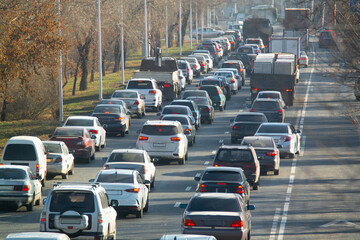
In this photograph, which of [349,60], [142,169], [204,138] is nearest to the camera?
[142,169]

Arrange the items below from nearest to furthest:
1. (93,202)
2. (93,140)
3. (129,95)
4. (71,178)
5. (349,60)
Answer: (93,202) < (71,178) < (349,60) < (93,140) < (129,95)

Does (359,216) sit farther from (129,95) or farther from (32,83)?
(32,83)

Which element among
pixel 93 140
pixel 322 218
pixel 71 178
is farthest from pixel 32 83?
pixel 322 218

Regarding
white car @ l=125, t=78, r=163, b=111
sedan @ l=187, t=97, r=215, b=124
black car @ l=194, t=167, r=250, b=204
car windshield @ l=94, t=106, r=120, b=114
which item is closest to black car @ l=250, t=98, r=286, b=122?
sedan @ l=187, t=97, r=215, b=124

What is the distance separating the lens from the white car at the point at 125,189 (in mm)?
20828

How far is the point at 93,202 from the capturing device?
16.8m

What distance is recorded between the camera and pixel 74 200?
1675cm

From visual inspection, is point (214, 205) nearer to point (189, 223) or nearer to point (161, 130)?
point (189, 223)

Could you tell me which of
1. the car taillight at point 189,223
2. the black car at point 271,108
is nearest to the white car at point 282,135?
the black car at point 271,108

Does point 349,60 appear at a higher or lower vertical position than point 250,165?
higher

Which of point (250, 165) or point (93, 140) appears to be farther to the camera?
point (93, 140)

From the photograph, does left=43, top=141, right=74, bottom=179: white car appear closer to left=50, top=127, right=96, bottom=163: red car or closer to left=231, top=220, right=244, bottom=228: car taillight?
left=50, top=127, right=96, bottom=163: red car

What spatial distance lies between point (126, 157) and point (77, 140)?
19.4ft

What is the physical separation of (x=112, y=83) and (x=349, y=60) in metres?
43.2
